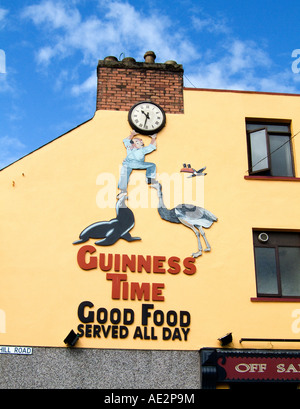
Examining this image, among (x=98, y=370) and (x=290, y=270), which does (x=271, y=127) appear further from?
(x=98, y=370)

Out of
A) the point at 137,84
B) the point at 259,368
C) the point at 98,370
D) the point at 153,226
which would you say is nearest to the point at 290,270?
the point at 259,368

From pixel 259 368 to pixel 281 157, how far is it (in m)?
5.42

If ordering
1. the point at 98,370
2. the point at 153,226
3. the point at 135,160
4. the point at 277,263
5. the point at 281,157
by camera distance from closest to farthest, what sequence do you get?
the point at 98,370
the point at 153,226
the point at 277,263
the point at 135,160
the point at 281,157

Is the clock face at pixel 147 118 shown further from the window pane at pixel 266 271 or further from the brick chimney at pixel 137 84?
the window pane at pixel 266 271

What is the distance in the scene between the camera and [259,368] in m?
10.1

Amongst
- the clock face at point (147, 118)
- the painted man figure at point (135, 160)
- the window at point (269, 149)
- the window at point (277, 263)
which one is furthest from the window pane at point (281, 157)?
the painted man figure at point (135, 160)

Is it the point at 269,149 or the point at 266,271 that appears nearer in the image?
the point at 266,271

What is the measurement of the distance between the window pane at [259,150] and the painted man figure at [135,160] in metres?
2.61

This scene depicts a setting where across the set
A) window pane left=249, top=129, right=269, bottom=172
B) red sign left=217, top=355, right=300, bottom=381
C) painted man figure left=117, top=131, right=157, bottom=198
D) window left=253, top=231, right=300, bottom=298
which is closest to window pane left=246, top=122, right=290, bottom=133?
window pane left=249, top=129, right=269, bottom=172

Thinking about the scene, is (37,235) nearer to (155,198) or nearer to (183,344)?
(155,198)

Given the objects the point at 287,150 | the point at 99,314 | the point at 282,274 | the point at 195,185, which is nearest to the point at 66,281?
the point at 99,314

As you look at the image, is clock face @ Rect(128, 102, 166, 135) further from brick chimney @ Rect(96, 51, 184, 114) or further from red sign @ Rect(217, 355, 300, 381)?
red sign @ Rect(217, 355, 300, 381)

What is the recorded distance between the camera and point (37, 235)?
11.0 meters

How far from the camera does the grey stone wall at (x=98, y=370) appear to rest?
992cm
